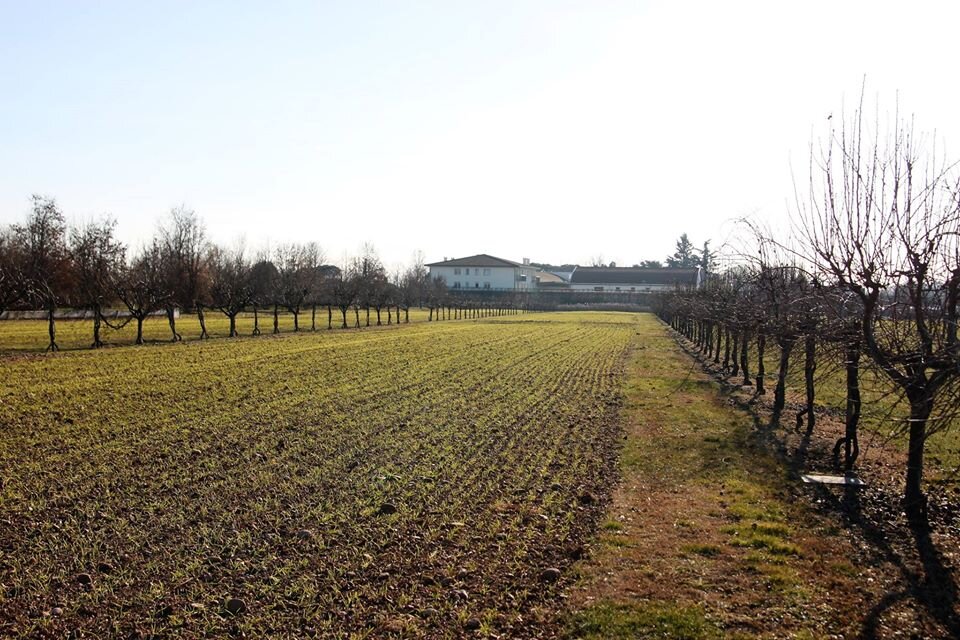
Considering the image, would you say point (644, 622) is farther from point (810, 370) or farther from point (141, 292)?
point (141, 292)

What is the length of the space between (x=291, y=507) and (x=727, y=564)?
5.11 metres

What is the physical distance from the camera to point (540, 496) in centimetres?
914

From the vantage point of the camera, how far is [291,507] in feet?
27.7

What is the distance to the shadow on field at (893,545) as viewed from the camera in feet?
19.9

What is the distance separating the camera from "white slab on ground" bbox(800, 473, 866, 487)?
1009 cm

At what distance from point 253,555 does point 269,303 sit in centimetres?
5288

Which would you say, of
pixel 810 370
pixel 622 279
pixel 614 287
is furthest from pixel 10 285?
pixel 622 279

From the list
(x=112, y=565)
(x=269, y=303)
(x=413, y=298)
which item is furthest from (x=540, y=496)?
(x=413, y=298)

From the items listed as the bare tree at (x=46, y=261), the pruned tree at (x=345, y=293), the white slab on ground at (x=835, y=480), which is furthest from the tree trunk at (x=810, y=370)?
the pruned tree at (x=345, y=293)

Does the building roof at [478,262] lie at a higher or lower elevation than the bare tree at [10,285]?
higher

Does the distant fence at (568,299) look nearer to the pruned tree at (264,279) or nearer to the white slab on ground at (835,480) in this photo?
the pruned tree at (264,279)

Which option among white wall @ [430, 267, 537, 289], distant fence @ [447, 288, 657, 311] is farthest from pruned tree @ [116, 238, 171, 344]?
white wall @ [430, 267, 537, 289]

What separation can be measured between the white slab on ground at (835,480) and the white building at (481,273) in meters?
115

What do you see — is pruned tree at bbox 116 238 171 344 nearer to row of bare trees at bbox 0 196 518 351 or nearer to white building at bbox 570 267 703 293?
row of bare trees at bbox 0 196 518 351
